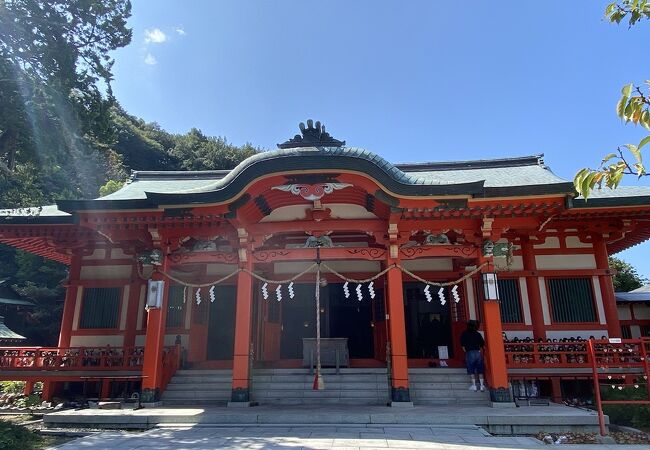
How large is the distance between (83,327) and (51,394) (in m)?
1.71

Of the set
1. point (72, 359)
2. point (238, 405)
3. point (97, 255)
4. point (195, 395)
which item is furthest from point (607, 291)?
point (97, 255)

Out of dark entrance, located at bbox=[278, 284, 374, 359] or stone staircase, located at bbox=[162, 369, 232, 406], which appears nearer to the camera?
stone staircase, located at bbox=[162, 369, 232, 406]

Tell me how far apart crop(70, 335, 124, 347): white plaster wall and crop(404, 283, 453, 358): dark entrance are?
25.6ft

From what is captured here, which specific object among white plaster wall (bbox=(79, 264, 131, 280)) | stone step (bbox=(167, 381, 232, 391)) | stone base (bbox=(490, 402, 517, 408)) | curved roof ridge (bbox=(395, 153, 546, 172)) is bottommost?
stone base (bbox=(490, 402, 517, 408))

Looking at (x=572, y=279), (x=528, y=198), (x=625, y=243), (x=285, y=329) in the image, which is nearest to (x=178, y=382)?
(x=285, y=329)

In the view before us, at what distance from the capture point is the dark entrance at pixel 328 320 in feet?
39.9

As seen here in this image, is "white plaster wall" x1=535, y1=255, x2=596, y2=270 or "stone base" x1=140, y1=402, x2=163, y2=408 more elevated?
"white plaster wall" x1=535, y1=255, x2=596, y2=270

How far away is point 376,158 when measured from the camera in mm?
8414

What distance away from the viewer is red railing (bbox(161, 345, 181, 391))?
31.4ft

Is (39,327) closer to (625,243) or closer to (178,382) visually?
(178,382)

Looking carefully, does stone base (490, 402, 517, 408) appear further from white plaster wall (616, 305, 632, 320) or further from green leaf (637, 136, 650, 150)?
white plaster wall (616, 305, 632, 320)

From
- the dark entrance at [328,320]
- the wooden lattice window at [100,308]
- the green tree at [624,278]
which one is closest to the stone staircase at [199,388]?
the dark entrance at [328,320]

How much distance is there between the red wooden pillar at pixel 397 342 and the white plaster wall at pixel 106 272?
7351 millimetres

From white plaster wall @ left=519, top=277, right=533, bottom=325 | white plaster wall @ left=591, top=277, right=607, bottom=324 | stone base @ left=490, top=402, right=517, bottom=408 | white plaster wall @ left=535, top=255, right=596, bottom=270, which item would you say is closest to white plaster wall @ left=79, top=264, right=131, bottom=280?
stone base @ left=490, top=402, right=517, bottom=408
